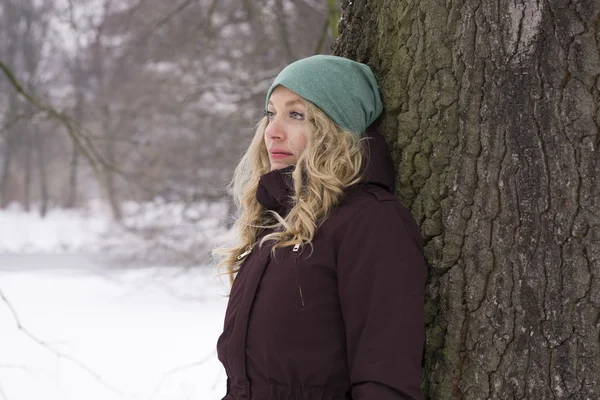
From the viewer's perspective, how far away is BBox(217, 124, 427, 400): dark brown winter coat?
1.72 m

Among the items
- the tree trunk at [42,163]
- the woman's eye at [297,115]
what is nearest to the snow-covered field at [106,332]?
the woman's eye at [297,115]

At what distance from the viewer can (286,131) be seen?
2.13 meters

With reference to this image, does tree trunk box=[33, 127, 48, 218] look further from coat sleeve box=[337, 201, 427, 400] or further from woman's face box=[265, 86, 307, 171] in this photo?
coat sleeve box=[337, 201, 427, 400]

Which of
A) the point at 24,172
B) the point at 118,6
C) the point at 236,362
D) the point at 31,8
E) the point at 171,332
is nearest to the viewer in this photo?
the point at 236,362

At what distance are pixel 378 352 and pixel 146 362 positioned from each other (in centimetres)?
520

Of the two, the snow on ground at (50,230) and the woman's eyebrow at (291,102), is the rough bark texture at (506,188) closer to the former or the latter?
the woman's eyebrow at (291,102)

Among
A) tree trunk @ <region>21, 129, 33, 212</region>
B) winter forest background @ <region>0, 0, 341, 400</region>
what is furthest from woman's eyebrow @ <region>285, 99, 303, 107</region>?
tree trunk @ <region>21, 129, 33, 212</region>

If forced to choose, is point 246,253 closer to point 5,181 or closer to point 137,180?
point 137,180

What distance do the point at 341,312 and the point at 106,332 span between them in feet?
20.6

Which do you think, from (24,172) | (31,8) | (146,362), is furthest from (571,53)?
(24,172)

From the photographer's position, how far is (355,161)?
2021 millimetres

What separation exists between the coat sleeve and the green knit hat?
0.38 m

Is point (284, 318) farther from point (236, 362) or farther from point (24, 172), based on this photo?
point (24, 172)

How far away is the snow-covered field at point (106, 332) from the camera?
545 centimetres
